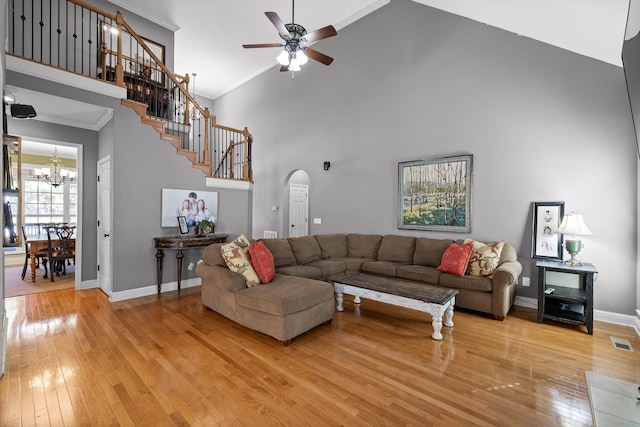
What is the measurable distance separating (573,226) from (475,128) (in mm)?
1828

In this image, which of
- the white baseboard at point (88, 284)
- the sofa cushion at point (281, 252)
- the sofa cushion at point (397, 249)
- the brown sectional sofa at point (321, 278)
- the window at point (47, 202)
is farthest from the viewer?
the window at point (47, 202)

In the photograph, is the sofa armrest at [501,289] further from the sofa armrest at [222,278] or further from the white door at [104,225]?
the white door at [104,225]

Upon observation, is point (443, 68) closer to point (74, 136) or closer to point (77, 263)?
point (74, 136)

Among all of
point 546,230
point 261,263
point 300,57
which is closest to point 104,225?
point 261,263

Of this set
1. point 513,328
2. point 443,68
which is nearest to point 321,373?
point 513,328

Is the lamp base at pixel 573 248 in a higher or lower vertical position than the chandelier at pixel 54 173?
lower

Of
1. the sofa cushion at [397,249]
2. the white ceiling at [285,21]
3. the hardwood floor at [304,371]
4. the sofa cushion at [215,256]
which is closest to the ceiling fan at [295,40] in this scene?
the white ceiling at [285,21]

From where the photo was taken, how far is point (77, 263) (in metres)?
4.79

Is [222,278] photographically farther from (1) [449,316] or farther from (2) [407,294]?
(1) [449,316]

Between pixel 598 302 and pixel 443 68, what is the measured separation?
3800 mm

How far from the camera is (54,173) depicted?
795 cm

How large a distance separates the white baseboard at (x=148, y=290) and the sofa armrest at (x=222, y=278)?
153cm

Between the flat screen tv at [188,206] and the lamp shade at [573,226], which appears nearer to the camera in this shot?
the lamp shade at [573,226]

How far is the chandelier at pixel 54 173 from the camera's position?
26.1 feet
